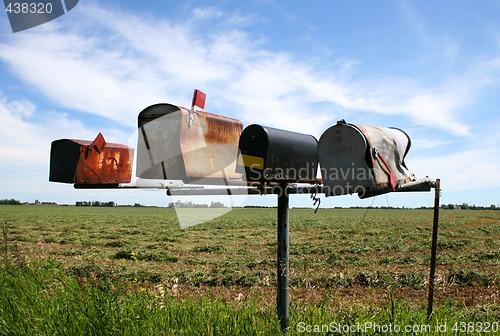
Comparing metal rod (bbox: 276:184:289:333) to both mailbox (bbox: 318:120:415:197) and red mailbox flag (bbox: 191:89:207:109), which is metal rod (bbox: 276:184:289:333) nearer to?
mailbox (bbox: 318:120:415:197)

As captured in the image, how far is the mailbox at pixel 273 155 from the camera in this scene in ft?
9.05

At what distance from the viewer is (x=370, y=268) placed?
9.88 metres

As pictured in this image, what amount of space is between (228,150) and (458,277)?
7.50 m

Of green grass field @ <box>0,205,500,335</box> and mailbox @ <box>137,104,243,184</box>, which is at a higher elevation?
mailbox @ <box>137,104,243,184</box>

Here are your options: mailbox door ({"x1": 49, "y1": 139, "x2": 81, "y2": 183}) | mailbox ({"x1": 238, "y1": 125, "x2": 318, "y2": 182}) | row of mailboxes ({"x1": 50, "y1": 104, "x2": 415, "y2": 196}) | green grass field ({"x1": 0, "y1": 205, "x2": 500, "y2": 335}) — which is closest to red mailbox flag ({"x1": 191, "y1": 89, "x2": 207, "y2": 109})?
row of mailboxes ({"x1": 50, "y1": 104, "x2": 415, "y2": 196})

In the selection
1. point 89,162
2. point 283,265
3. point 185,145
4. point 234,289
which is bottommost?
point 234,289

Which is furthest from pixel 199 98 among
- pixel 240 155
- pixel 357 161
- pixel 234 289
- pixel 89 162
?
pixel 234 289

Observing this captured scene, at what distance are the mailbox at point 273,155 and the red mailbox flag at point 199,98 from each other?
433 mm

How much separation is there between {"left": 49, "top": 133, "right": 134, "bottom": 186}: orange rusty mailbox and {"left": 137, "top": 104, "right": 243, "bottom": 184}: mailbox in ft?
1.52

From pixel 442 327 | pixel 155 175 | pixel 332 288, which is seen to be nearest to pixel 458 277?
pixel 332 288

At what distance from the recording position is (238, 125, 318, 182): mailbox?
2.76 m

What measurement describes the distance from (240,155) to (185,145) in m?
0.41

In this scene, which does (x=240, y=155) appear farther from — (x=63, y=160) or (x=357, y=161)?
(x=63, y=160)

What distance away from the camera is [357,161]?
2.39 metres
